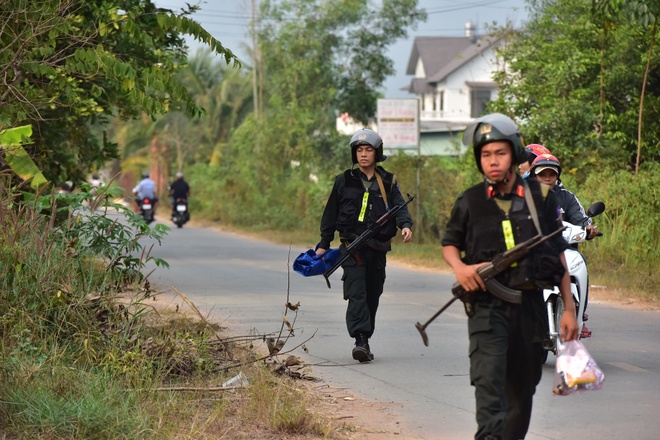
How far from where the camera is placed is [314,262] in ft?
31.8

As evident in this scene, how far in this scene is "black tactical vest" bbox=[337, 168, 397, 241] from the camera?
966cm

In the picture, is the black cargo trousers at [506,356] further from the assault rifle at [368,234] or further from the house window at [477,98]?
the house window at [477,98]

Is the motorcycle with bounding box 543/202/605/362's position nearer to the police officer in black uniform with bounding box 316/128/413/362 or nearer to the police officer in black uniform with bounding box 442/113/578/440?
the police officer in black uniform with bounding box 316/128/413/362

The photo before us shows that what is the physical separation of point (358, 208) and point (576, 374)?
15.2 ft

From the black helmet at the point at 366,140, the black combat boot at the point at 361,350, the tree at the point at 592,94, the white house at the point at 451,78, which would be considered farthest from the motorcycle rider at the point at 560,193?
the white house at the point at 451,78

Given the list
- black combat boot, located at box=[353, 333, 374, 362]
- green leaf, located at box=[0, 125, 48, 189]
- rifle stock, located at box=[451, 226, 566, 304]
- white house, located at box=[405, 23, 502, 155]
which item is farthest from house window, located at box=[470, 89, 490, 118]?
rifle stock, located at box=[451, 226, 566, 304]

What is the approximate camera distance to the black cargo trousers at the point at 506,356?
536 cm

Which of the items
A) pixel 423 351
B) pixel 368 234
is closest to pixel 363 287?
pixel 368 234

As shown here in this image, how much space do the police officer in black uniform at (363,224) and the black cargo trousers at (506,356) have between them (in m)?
3.92

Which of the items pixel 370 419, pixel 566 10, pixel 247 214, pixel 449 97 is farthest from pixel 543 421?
pixel 449 97

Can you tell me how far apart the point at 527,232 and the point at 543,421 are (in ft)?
7.14

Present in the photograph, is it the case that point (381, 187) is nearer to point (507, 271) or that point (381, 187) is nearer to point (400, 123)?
point (507, 271)

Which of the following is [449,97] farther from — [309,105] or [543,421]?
[543,421]

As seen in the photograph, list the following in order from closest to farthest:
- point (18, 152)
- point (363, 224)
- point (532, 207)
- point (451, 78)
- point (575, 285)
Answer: point (532, 207)
point (18, 152)
point (575, 285)
point (363, 224)
point (451, 78)
